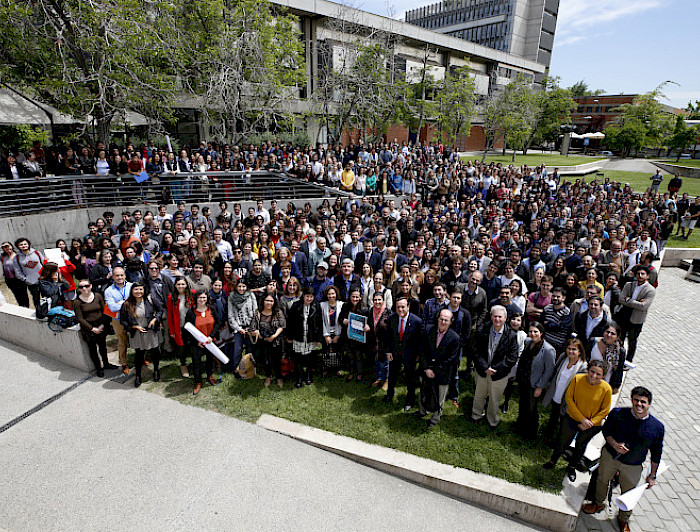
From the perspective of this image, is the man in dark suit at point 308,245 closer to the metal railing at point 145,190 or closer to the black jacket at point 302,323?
the black jacket at point 302,323

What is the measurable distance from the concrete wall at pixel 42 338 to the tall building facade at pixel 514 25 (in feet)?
270

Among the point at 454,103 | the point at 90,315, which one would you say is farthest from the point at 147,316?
the point at 454,103

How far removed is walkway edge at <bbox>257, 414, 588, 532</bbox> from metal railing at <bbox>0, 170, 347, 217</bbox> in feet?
35.7

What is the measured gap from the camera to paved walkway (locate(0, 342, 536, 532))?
4094mm

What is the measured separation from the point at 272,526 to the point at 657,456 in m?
3.83

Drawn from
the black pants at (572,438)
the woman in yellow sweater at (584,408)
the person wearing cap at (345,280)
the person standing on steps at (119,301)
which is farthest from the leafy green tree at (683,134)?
the person standing on steps at (119,301)

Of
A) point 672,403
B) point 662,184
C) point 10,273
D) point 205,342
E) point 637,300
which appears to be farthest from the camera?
point 662,184

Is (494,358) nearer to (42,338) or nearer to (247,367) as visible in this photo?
(247,367)

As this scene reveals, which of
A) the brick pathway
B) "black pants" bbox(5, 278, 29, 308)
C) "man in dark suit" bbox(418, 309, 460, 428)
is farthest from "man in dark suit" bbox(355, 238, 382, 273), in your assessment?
"black pants" bbox(5, 278, 29, 308)

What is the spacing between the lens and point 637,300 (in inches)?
264

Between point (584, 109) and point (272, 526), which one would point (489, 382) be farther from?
point (584, 109)

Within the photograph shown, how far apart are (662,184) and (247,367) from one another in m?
35.9

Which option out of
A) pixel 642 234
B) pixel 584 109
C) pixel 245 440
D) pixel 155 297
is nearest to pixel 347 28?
pixel 642 234

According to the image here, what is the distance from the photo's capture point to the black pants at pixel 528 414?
5.03 metres
